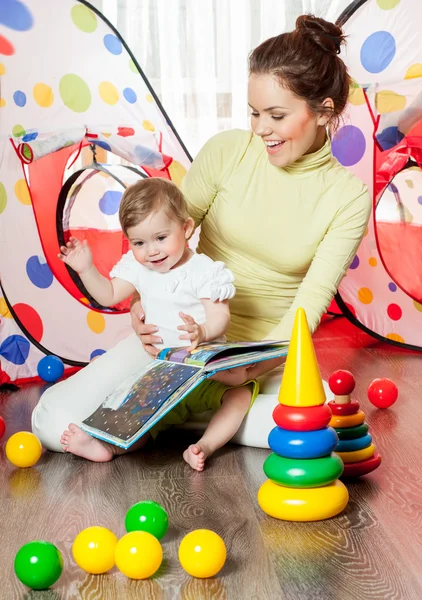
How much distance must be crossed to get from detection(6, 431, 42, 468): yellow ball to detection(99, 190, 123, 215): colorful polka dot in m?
1.05

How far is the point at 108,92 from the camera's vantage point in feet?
7.95

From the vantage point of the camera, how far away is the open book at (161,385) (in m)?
1.41

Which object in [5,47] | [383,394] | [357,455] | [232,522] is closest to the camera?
[232,522]

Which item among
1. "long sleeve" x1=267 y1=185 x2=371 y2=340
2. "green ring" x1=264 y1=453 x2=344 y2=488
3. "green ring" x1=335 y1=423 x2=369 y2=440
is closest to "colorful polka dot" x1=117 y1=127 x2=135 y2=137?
"long sleeve" x1=267 y1=185 x2=371 y2=340

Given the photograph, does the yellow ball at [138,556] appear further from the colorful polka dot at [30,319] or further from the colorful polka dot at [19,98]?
the colorful polka dot at [19,98]

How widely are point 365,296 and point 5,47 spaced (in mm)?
1395

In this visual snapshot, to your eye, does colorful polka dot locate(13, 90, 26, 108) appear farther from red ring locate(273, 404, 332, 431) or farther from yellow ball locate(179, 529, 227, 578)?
yellow ball locate(179, 529, 227, 578)

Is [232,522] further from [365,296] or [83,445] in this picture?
[365,296]

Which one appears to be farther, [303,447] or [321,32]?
[321,32]

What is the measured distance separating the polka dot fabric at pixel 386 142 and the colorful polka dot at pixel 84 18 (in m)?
0.81

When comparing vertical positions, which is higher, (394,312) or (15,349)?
(15,349)

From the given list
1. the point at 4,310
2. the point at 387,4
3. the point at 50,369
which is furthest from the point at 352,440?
the point at 387,4

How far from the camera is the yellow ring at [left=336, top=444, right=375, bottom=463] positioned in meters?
1.43

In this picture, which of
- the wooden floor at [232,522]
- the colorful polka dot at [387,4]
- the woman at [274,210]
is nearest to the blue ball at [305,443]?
the wooden floor at [232,522]
